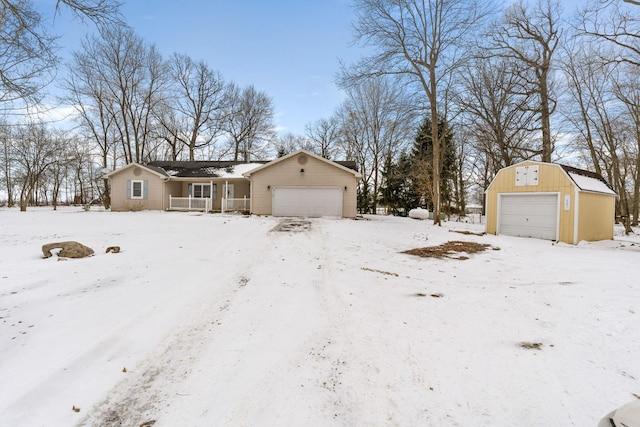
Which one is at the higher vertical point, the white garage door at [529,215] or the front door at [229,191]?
the front door at [229,191]

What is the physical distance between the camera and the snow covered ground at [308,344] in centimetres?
216

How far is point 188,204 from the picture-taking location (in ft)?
67.9

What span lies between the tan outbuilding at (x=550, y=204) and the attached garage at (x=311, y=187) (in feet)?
25.4

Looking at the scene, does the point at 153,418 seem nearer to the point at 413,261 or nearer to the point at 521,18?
the point at 413,261

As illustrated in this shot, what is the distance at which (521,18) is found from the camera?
1631cm

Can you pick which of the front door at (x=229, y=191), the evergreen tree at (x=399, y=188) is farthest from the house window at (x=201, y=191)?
the evergreen tree at (x=399, y=188)

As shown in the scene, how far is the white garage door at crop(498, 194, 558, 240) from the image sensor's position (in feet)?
37.6

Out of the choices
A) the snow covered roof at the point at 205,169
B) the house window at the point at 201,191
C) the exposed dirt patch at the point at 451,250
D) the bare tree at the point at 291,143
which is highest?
the bare tree at the point at 291,143

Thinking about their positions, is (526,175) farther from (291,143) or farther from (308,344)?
(291,143)

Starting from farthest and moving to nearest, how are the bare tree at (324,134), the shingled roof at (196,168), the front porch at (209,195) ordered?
the bare tree at (324,134) → the shingled roof at (196,168) → the front porch at (209,195)

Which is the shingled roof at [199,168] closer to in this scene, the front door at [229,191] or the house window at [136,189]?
the front door at [229,191]

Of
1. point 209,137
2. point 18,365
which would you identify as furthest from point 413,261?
point 209,137

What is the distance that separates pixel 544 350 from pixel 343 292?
257cm

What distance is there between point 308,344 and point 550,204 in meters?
12.7
